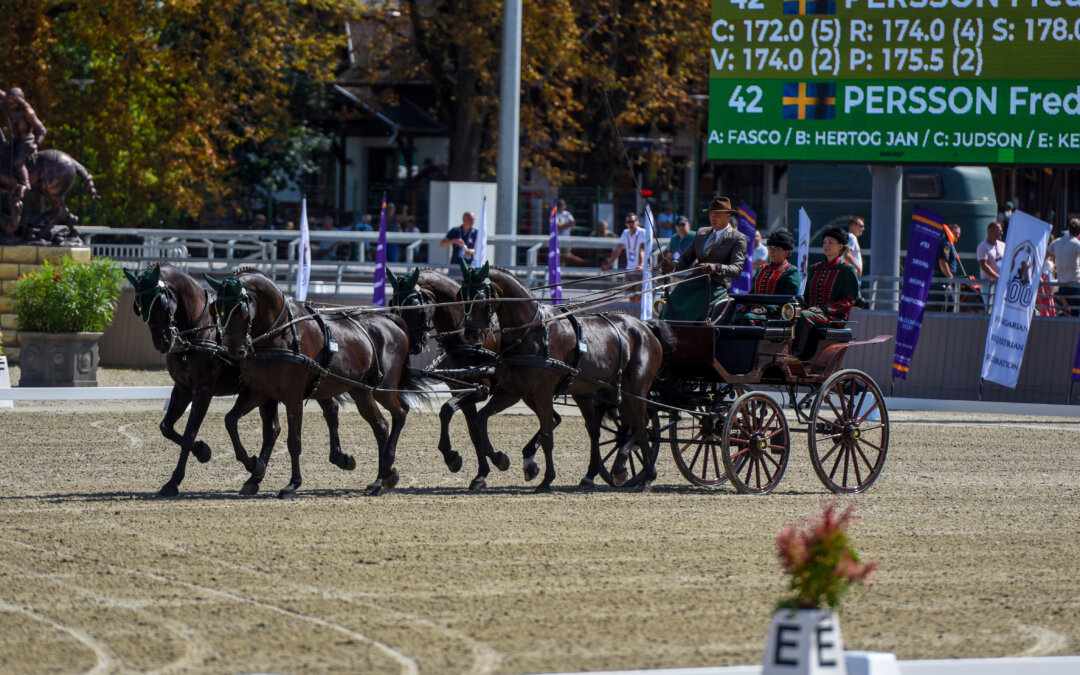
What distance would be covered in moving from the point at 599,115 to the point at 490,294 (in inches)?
1040

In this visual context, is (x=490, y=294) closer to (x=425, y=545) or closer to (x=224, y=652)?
(x=425, y=545)

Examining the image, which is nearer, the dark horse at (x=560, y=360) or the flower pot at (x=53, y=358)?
the dark horse at (x=560, y=360)

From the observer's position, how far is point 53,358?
751 inches

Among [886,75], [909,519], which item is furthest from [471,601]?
[886,75]

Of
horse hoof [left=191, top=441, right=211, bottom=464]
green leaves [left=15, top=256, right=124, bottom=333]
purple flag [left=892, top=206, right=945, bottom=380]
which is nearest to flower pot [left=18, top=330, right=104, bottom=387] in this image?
green leaves [left=15, top=256, right=124, bottom=333]

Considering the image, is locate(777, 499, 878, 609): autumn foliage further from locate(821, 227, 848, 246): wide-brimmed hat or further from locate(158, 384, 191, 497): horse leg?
locate(821, 227, 848, 246): wide-brimmed hat

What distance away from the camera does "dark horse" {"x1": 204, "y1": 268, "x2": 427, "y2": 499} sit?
35.4 ft

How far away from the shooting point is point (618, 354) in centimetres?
1183

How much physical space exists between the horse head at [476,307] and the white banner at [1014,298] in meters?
9.09

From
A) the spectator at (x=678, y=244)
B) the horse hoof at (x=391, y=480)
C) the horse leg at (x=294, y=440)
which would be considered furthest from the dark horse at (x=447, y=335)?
the spectator at (x=678, y=244)

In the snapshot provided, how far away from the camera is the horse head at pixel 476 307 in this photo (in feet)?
36.8

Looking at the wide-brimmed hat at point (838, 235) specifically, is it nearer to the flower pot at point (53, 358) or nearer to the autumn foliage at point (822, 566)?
the autumn foliage at point (822, 566)

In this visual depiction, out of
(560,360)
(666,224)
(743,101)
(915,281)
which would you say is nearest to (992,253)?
(915,281)

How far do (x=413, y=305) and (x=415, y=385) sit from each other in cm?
73
